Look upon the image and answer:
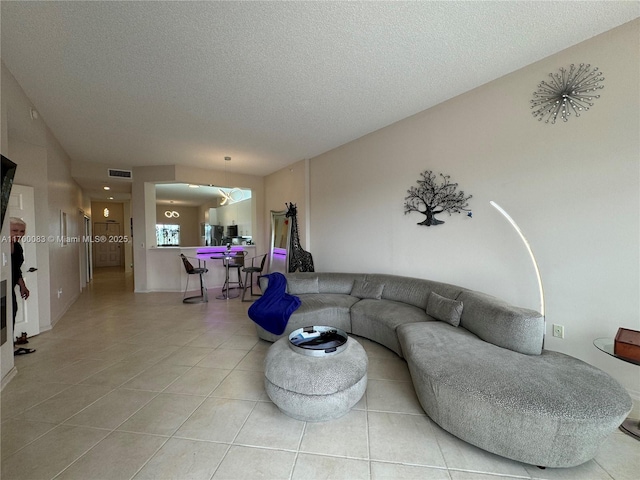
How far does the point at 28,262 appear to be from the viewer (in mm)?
3445

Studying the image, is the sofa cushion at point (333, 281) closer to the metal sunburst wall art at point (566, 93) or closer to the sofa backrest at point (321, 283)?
the sofa backrest at point (321, 283)

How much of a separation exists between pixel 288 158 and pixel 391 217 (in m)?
2.81

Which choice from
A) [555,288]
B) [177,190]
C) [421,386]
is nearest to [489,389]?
[421,386]

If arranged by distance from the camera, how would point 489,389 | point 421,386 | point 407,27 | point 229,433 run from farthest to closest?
point 407,27 → point 421,386 → point 229,433 → point 489,389

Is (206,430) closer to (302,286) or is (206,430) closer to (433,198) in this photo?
(302,286)

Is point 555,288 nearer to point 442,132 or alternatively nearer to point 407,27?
point 442,132

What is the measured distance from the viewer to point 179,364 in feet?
8.88

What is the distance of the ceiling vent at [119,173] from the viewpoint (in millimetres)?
6109

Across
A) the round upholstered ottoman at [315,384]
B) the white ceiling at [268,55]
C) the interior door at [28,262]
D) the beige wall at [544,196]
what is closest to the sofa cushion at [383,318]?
the beige wall at [544,196]

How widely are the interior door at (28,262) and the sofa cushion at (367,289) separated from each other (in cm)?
433

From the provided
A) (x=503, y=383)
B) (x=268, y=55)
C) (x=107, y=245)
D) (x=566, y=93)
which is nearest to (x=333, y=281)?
(x=503, y=383)

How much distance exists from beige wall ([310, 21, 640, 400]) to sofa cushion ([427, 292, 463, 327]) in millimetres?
529

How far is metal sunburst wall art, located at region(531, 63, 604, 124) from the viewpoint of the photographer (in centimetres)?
228

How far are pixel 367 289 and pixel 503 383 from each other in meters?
2.33
